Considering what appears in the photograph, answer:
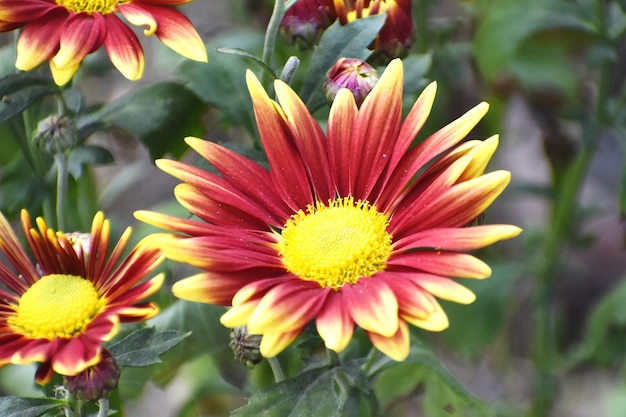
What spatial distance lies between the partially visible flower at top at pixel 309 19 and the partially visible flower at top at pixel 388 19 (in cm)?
1

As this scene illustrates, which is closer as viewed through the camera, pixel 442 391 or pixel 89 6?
pixel 89 6

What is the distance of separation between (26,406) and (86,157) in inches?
12.6

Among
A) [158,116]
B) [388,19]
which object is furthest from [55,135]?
[388,19]

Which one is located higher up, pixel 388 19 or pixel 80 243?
pixel 388 19

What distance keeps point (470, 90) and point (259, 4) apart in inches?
20.9

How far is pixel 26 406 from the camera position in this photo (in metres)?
0.85

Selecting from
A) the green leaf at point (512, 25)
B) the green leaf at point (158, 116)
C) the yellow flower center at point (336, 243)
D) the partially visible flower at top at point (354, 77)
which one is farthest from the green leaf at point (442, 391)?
the green leaf at point (512, 25)

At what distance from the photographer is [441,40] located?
1.61m

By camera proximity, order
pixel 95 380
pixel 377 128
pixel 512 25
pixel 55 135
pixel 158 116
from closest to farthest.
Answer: pixel 95 380 < pixel 377 128 < pixel 55 135 < pixel 158 116 < pixel 512 25

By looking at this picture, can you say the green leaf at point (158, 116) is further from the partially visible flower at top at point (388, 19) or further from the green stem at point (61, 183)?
the partially visible flower at top at point (388, 19)

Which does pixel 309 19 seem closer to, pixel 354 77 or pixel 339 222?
pixel 354 77

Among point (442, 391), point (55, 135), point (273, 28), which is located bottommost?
point (442, 391)

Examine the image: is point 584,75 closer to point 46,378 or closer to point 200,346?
point 200,346

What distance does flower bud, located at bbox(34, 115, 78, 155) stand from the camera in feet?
3.32
